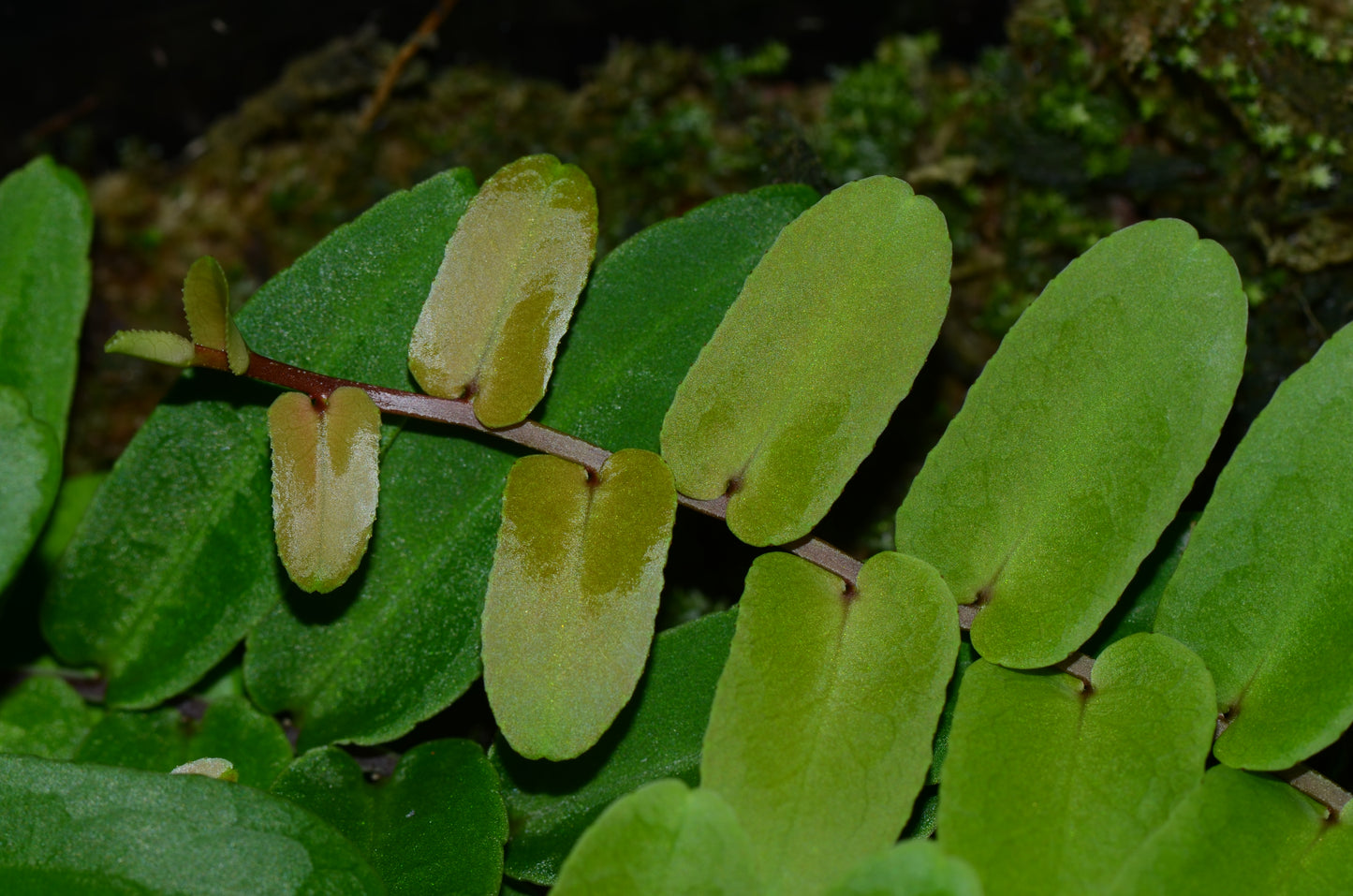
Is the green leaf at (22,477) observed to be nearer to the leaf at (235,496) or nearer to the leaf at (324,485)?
the leaf at (235,496)

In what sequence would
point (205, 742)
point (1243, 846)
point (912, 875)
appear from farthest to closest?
point (205, 742) → point (1243, 846) → point (912, 875)

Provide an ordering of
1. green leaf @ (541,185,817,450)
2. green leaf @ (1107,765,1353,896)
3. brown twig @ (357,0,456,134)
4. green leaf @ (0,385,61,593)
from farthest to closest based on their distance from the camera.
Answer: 1. brown twig @ (357,0,456,134)
2. green leaf @ (541,185,817,450)
3. green leaf @ (0,385,61,593)
4. green leaf @ (1107,765,1353,896)

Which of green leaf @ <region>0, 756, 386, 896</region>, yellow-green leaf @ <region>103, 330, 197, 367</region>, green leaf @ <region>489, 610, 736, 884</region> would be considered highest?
yellow-green leaf @ <region>103, 330, 197, 367</region>

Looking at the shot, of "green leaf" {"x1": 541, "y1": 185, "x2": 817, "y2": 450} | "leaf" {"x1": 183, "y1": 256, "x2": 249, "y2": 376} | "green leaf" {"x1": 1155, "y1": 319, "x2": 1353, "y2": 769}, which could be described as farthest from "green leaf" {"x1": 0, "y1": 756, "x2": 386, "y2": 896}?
"green leaf" {"x1": 1155, "y1": 319, "x2": 1353, "y2": 769}

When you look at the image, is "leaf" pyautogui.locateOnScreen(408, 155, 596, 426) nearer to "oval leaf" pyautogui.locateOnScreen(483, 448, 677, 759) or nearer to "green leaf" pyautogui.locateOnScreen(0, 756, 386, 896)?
"oval leaf" pyautogui.locateOnScreen(483, 448, 677, 759)

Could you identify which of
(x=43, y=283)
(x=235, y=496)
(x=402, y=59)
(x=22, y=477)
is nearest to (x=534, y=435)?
(x=235, y=496)

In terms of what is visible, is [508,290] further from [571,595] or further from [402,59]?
[402,59]
